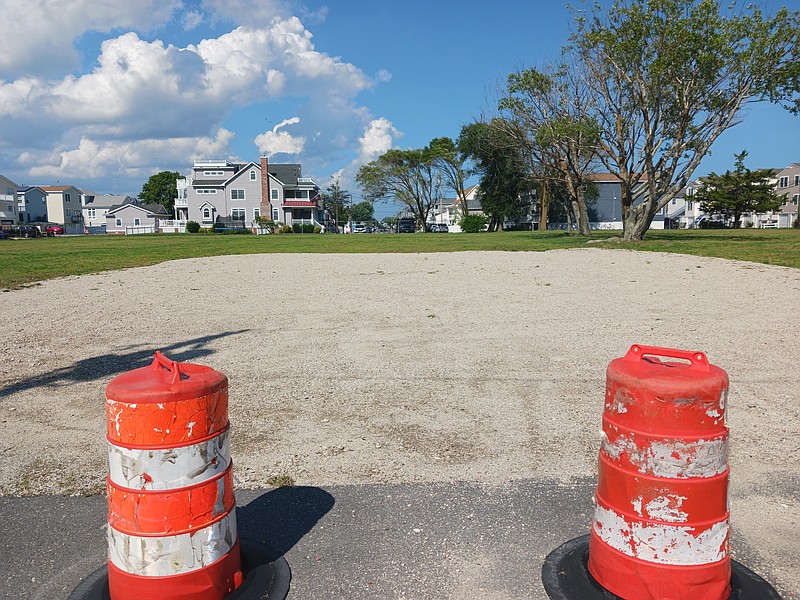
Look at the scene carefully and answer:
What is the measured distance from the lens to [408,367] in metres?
7.06

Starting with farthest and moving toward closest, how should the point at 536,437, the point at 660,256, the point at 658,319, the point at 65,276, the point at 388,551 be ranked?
1. the point at 660,256
2. the point at 65,276
3. the point at 658,319
4. the point at 536,437
5. the point at 388,551

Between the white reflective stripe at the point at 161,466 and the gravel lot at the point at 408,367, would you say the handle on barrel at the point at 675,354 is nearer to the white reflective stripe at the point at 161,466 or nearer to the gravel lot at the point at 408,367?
the gravel lot at the point at 408,367

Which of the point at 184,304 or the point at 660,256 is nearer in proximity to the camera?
A: the point at 184,304

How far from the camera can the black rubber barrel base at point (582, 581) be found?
9.73ft

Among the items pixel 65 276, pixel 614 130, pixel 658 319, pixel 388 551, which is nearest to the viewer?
pixel 388 551

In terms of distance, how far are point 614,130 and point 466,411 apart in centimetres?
2744

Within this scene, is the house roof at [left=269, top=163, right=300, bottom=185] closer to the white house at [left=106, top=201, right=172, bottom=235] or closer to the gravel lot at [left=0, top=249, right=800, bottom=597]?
the white house at [left=106, top=201, right=172, bottom=235]

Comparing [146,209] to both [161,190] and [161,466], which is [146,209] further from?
[161,466]

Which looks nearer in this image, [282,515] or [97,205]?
[282,515]

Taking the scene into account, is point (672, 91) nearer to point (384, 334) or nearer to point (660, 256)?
point (660, 256)

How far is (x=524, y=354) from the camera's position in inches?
299

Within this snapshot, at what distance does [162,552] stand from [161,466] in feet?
1.33

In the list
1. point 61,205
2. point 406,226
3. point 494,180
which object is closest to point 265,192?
point 406,226

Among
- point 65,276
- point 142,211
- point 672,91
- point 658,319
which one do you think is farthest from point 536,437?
point 142,211
